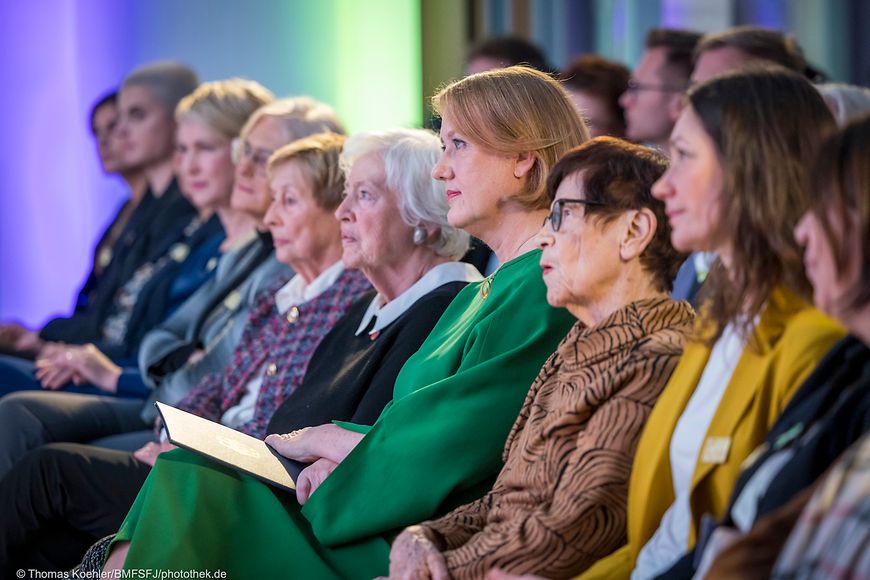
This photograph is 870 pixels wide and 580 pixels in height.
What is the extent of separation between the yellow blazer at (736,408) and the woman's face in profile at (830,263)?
0.16m

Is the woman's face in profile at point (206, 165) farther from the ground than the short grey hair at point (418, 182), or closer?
closer

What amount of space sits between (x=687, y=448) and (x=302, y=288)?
6.28ft

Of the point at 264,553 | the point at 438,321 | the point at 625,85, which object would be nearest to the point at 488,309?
the point at 438,321

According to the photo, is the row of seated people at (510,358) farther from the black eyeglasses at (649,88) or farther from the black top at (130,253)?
the black top at (130,253)

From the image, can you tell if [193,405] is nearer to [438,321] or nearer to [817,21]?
[438,321]

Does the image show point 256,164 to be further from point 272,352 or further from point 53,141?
point 53,141

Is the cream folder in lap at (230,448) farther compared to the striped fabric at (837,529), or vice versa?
the cream folder in lap at (230,448)

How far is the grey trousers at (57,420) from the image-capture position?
12.0ft

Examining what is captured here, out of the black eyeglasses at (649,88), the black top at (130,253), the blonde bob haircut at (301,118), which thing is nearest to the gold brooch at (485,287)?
the blonde bob haircut at (301,118)

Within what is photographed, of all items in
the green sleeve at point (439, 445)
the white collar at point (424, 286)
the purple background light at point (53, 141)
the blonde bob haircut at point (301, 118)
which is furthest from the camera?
the purple background light at point (53, 141)

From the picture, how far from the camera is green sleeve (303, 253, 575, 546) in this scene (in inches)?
95.4

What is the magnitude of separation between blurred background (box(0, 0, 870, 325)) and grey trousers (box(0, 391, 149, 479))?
2083 millimetres

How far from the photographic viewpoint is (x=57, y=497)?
124 inches

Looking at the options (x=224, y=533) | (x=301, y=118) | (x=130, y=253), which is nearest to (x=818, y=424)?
(x=224, y=533)
